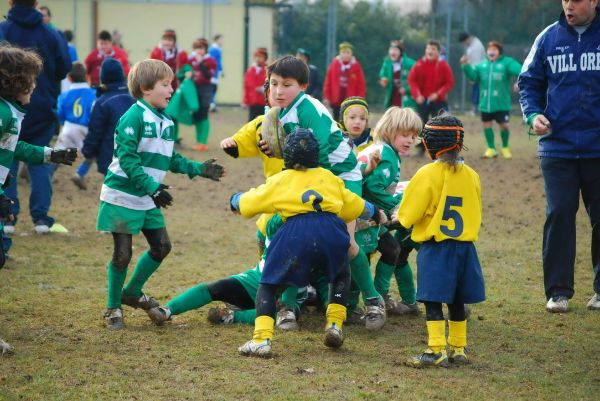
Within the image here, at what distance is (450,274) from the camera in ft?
18.8

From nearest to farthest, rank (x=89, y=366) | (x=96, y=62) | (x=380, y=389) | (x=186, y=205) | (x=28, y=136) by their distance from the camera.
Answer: (x=380, y=389) → (x=89, y=366) → (x=28, y=136) → (x=186, y=205) → (x=96, y=62)

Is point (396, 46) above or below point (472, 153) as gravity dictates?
above

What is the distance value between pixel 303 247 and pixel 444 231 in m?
0.83

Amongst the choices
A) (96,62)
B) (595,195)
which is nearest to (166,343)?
(595,195)

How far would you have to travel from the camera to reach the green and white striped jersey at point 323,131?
6.35 metres

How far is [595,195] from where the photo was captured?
7238 mm

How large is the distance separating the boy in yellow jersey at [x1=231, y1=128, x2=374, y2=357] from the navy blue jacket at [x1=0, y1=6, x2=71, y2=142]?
4.19m

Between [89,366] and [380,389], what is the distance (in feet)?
5.54

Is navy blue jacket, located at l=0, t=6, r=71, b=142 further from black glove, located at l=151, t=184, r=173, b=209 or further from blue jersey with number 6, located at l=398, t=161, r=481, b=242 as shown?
blue jersey with number 6, located at l=398, t=161, r=481, b=242

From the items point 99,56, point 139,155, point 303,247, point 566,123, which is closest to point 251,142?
point 139,155

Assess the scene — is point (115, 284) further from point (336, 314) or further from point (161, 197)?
point (336, 314)

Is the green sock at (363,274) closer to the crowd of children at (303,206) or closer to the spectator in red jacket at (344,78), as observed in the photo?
the crowd of children at (303,206)

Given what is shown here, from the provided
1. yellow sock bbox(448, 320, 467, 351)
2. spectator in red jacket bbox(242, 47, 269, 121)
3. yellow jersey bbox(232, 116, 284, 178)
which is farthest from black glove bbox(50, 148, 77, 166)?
spectator in red jacket bbox(242, 47, 269, 121)

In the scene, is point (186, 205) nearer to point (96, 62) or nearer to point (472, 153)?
point (96, 62)
